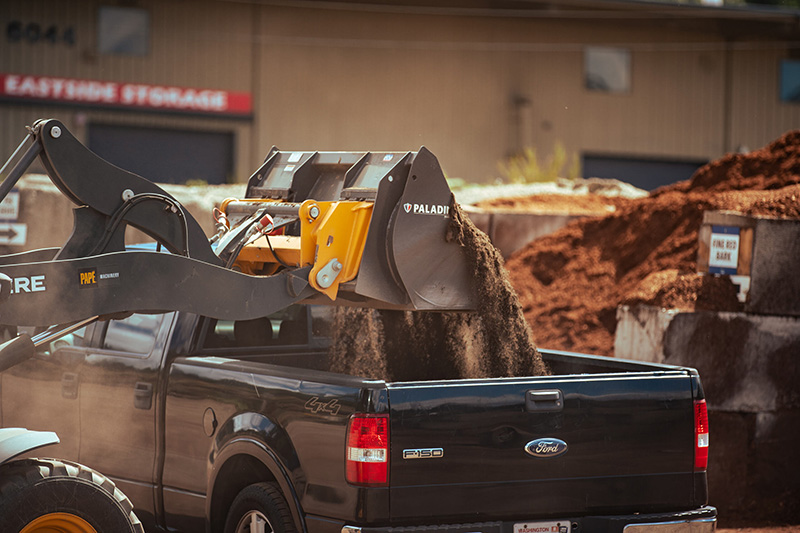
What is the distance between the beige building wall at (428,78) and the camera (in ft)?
89.1

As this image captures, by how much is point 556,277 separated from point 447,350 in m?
5.23

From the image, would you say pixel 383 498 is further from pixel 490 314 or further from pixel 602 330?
pixel 602 330

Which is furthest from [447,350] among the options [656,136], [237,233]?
[656,136]

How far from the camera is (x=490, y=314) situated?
6020mm

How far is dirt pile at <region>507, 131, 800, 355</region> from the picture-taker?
29.5 ft

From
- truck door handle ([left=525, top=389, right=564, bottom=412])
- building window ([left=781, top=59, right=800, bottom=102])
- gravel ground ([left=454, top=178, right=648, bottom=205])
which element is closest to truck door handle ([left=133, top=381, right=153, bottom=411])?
truck door handle ([left=525, top=389, right=564, bottom=412])

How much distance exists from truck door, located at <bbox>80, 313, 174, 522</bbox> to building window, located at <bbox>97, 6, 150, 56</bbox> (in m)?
21.9

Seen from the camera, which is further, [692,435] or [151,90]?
[151,90]

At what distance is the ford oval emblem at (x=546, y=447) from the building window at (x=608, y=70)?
27252 millimetres

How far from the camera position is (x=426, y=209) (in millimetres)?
5672

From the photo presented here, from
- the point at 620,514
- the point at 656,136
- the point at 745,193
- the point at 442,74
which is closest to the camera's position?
the point at 620,514

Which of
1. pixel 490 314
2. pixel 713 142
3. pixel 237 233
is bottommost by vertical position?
pixel 490 314

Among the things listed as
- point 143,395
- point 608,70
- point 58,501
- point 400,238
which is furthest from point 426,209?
point 608,70

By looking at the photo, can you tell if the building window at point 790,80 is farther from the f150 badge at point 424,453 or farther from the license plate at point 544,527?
the f150 badge at point 424,453
